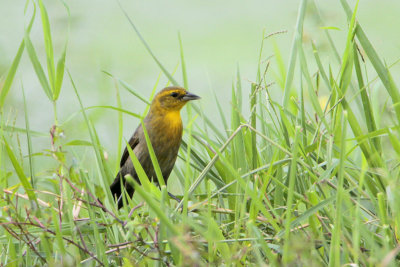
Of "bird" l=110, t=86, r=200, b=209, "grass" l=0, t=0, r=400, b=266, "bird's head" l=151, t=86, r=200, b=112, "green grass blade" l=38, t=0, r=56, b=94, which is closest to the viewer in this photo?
"grass" l=0, t=0, r=400, b=266

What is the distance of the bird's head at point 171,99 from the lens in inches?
139

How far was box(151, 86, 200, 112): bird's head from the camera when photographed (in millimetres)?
3531

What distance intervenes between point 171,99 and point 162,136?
0.78ft

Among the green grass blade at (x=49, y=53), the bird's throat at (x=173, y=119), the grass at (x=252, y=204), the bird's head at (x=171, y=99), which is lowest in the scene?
the grass at (x=252, y=204)

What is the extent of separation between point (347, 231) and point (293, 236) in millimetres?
150

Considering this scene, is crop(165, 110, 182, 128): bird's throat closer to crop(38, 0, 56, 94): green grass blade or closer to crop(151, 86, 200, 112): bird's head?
crop(151, 86, 200, 112): bird's head

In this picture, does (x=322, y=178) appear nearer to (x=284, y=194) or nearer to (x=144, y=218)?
(x=284, y=194)

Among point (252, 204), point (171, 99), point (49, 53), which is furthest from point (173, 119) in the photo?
point (252, 204)

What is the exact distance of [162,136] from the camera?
3418 mm

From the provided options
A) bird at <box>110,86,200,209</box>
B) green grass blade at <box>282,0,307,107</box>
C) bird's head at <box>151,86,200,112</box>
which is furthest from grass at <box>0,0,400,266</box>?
bird's head at <box>151,86,200,112</box>

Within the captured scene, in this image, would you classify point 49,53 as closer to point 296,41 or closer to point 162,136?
point 296,41

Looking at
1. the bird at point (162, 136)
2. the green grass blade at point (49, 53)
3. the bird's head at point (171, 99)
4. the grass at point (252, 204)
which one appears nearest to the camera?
the grass at point (252, 204)

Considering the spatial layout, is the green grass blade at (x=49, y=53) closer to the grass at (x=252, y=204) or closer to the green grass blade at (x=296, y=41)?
the grass at (x=252, y=204)

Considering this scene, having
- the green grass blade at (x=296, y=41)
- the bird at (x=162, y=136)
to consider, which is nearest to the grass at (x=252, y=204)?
the green grass blade at (x=296, y=41)
